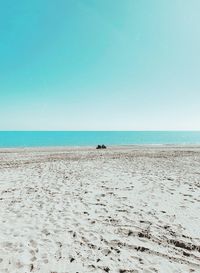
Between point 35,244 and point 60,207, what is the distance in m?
2.97

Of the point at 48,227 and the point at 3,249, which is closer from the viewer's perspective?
the point at 3,249

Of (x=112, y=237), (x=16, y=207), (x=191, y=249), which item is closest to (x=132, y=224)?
(x=112, y=237)

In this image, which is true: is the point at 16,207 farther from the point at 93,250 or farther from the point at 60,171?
the point at 60,171

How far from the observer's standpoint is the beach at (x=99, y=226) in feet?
18.4

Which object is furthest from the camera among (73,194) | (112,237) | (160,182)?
(160,182)

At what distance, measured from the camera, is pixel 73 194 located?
1121 centimetres

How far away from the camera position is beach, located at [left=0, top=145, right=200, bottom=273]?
5.59 meters

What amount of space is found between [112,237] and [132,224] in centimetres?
112

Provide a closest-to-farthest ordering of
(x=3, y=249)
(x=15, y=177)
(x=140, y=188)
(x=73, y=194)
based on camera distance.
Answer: (x=3, y=249) < (x=73, y=194) < (x=140, y=188) < (x=15, y=177)

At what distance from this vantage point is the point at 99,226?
7.56m

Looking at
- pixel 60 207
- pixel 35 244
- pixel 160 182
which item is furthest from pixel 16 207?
pixel 160 182

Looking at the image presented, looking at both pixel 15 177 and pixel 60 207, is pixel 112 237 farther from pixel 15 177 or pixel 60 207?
pixel 15 177

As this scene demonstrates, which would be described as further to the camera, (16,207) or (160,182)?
(160,182)

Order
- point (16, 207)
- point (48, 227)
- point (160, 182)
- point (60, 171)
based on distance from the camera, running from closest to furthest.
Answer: point (48, 227), point (16, 207), point (160, 182), point (60, 171)
